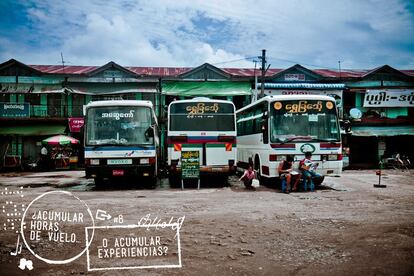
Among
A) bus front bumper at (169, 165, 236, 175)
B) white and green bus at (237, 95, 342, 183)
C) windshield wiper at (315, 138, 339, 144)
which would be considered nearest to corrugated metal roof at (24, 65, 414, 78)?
bus front bumper at (169, 165, 236, 175)

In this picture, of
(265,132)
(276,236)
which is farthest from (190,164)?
(276,236)

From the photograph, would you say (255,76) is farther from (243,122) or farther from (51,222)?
(51,222)

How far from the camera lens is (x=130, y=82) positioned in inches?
1023

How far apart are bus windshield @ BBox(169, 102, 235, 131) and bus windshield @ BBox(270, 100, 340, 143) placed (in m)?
1.81

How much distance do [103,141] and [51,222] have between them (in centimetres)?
572

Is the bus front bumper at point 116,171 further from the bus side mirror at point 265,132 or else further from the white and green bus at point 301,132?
the white and green bus at point 301,132

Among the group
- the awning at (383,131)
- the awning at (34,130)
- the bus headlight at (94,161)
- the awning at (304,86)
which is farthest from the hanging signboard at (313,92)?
the bus headlight at (94,161)

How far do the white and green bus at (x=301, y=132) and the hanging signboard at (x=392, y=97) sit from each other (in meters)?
16.6

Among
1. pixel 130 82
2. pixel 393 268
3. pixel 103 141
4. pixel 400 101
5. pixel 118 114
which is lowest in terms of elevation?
pixel 393 268

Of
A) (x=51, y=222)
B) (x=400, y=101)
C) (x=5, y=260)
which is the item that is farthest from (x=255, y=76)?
(x=5, y=260)

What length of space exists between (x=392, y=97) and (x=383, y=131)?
9.67ft

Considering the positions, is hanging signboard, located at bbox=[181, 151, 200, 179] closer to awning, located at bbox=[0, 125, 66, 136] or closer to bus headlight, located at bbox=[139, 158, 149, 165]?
bus headlight, located at bbox=[139, 158, 149, 165]

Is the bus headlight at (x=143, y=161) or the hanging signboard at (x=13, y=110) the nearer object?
the bus headlight at (x=143, y=161)

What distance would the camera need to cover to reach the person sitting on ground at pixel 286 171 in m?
11.3
